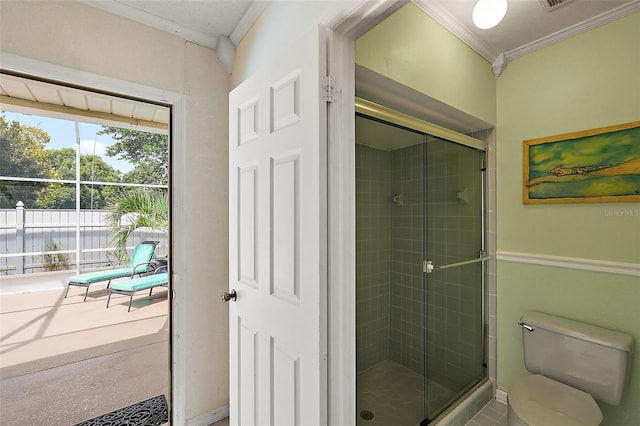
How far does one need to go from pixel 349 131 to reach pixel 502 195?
1.65 metres

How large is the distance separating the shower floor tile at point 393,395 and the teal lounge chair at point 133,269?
3.55 m

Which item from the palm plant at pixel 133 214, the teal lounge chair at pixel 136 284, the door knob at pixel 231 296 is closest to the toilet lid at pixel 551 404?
the door knob at pixel 231 296

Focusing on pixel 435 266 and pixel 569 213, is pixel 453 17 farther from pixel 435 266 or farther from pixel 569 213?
pixel 435 266

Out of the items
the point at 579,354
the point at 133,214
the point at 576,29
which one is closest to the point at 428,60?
the point at 576,29

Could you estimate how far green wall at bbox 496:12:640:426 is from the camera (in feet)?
5.08

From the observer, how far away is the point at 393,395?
5.56ft

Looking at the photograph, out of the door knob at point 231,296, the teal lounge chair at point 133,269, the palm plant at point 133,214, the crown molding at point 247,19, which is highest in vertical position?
the crown molding at point 247,19

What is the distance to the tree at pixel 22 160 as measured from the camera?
8.93 feet

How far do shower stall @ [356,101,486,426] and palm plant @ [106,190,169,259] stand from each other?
133 inches

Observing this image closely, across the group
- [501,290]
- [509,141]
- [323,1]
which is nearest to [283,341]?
[323,1]

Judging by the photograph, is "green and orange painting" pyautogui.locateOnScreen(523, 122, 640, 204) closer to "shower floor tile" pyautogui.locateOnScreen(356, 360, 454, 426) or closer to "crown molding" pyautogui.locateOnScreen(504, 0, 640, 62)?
"crown molding" pyautogui.locateOnScreen(504, 0, 640, 62)

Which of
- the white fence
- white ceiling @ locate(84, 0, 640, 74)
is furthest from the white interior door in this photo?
the white fence

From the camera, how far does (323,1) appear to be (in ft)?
3.47

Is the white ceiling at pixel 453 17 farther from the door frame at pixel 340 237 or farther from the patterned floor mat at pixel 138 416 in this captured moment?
the patterned floor mat at pixel 138 416
